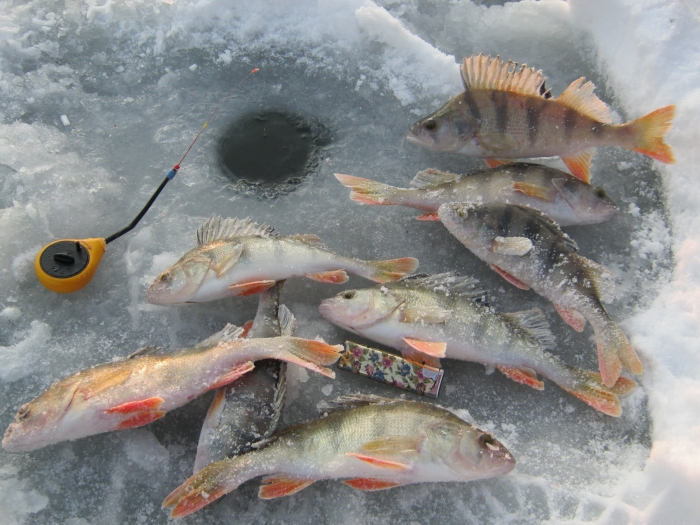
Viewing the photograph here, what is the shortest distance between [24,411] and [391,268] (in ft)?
6.07

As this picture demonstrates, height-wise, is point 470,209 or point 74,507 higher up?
point 470,209

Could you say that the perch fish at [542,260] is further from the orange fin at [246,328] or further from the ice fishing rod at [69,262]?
the ice fishing rod at [69,262]

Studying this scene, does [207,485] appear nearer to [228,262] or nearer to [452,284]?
[228,262]

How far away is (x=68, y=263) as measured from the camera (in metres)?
2.89

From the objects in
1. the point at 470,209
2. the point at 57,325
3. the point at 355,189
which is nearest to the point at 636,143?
the point at 470,209

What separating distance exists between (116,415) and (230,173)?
1.71 meters

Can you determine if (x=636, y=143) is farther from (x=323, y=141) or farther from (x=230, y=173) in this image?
(x=230, y=173)

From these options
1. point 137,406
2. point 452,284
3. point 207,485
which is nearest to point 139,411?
point 137,406

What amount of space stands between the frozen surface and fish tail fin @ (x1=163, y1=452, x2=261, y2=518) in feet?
0.79

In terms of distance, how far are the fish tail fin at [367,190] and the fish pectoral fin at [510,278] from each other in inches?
27.7


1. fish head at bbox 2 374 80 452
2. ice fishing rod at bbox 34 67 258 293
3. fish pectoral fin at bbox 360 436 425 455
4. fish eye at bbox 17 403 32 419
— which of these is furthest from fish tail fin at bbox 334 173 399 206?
fish eye at bbox 17 403 32 419

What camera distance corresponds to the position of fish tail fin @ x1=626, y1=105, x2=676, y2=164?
318 cm

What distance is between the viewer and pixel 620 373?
9.02ft

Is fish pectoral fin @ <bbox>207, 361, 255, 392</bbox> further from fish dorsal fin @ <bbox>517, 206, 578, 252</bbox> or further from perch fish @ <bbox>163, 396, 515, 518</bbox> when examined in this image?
fish dorsal fin @ <bbox>517, 206, 578, 252</bbox>
